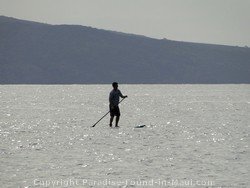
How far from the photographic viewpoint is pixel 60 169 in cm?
1831

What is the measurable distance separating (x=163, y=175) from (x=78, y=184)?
7.98 feet

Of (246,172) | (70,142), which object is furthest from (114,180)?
(70,142)

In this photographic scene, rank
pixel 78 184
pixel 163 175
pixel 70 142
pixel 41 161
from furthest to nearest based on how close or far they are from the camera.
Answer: pixel 70 142 → pixel 41 161 → pixel 163 175 → pixel 78 184

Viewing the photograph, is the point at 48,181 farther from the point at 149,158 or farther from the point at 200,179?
the point at 149,158

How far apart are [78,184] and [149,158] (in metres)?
4.88

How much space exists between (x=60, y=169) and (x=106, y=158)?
8.58 ft

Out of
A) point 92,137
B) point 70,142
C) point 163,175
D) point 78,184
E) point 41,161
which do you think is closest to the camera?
point 78,184

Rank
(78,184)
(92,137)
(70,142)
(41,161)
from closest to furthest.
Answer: (78,184) → (41,161) → (70,142) → (92,137)

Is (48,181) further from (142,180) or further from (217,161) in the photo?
(217,161)

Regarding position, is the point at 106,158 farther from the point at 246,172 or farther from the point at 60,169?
the point at 246,172

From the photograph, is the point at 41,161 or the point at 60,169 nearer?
the point at 60,169

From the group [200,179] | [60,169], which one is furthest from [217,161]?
[60,169]

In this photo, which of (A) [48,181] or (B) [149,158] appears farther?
(B) [149,158]

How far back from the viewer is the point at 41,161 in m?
19.9
